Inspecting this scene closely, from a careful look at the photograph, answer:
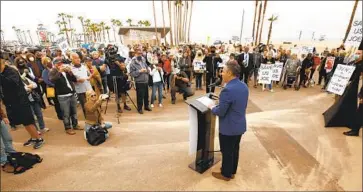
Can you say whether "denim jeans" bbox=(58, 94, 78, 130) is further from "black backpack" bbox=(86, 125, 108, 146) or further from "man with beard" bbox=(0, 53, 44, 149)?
"black backpack" bbox=(86, 125, 108, 146)

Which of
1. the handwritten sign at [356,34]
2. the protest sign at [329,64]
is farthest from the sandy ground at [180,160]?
the protest sign at [329,64]

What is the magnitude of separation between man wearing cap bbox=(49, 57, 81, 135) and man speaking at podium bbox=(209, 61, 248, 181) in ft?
11.5

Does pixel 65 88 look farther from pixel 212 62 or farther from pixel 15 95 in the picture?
pixel 212 62

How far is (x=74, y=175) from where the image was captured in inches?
133

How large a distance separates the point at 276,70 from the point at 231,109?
319 inches

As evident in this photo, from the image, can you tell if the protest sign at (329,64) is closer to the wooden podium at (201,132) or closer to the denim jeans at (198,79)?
the denim jeans at (198,79)

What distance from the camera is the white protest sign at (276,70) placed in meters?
9.80

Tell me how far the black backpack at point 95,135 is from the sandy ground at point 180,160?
0.14m

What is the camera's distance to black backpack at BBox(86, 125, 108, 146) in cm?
445

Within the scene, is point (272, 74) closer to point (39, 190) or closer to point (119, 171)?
point (119, 171)

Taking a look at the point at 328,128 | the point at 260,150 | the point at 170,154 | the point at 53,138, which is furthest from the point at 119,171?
the point at 328,128

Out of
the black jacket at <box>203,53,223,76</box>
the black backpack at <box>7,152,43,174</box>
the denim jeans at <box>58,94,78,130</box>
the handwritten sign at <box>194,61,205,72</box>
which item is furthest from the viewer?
the handwritten sign at <box>194,61,205,72</box>

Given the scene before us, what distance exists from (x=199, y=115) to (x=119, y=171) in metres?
1.61

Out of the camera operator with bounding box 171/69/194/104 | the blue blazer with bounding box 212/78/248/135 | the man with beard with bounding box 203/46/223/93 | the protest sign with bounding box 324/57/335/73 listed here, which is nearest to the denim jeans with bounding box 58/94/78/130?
the blue blazer with bounding box 212/78/248/135
